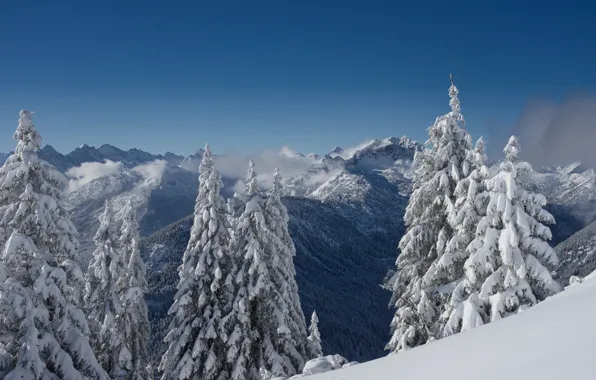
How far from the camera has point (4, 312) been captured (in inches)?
566

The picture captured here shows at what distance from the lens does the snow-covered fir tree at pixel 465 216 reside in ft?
54.5

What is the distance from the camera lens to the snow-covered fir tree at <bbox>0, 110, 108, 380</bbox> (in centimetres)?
1417

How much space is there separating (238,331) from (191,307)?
309 cm

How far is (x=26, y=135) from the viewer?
15.9 metres

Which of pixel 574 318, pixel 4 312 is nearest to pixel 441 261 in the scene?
pixel 574 318

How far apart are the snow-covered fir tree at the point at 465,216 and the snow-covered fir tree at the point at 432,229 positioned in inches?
9.7

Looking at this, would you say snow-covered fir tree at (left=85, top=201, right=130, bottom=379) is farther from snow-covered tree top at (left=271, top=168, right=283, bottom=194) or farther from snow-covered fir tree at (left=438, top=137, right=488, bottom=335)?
snow-covered fir tree at (left=438, top=137, right=488, bottom=335)

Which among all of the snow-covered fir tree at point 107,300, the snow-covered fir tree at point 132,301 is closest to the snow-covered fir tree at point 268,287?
the snow-covered fir tree at point 132,301

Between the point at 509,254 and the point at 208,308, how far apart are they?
547 inches

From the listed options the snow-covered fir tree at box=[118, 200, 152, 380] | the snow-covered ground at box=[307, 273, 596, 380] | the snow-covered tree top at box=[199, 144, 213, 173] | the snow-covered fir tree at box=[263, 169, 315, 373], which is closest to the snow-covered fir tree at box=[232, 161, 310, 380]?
the snow-covered fir tree at box=[263, 169, 315, 373]

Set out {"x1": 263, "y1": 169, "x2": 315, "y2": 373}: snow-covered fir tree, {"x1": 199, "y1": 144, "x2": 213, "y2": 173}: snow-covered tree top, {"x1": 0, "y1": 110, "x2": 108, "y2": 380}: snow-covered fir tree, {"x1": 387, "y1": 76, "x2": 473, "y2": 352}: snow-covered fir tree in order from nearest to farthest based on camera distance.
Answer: {"x1": 0, "y1": 110, "x2": 108, "y2": 380}: snow-covered fir tree
{"x1": 387, "y1": 76, "x2": 473, "y2": 352}: snow-covered fir tree
{"x1": 263, "y1": 169, "x2": 315, "y2": 373}: snow-covered fir tree
{"x1": 199, "y1": 144, "x2": 213, "y2": 173}: snow-covered tree top

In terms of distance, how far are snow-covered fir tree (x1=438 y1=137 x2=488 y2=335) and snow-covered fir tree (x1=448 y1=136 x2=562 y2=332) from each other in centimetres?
102

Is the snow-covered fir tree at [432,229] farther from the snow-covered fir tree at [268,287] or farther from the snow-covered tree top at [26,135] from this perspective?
the snow-covered tree top at [26,135]

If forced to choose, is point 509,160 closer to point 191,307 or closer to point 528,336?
point 528,336
